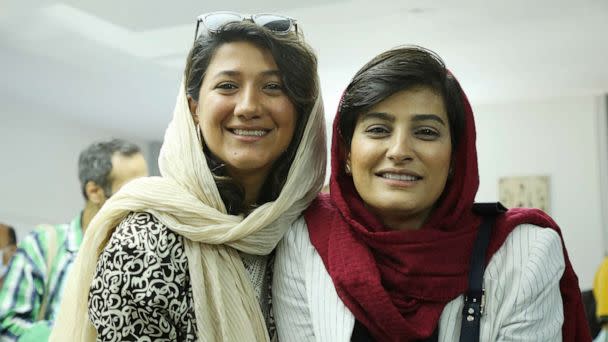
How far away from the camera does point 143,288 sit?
1.53 m

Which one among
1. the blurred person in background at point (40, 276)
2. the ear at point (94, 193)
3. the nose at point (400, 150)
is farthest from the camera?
the ear at point (94, 193)

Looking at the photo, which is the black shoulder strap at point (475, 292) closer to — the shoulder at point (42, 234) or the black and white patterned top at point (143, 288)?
the black and white patterned top at point (143, 288)

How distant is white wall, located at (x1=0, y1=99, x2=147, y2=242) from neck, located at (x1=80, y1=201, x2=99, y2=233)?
6.43 metres

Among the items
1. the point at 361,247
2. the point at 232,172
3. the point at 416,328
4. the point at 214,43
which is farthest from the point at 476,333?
the point at 214,43

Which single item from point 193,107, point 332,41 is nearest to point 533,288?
point 193,107

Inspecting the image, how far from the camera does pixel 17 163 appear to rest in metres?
9.40

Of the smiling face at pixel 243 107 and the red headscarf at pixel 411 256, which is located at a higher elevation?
the smiling face at pixel 243 107

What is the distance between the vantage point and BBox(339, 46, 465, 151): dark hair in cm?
166

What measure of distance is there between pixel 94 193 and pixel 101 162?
17cm

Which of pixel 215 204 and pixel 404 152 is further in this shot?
pixel 215 204

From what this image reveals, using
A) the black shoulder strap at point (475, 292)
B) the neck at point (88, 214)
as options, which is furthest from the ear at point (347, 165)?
the neck at point (88, 214)

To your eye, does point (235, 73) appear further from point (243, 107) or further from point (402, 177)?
point (402, 177)

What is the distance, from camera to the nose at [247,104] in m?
1.74

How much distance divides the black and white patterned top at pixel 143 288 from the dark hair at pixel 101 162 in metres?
1.81
